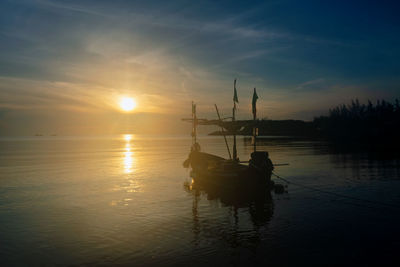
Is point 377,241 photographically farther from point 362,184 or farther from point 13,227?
point 13,227

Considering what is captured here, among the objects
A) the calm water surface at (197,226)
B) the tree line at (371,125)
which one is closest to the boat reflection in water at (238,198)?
the calm water surface at (197,226)

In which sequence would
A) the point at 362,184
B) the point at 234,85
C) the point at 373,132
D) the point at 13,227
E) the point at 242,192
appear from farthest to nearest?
→ the point at 373,132, the point at 234,85, the point at 362,184, the point at 242,192, the point at 13,227

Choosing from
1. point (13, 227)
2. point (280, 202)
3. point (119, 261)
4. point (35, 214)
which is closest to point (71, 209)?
point (35, 214)

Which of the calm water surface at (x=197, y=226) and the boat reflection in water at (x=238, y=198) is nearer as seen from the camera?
the calm water surface at (x=197, y=226)

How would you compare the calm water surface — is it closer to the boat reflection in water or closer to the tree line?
the boat reflection in water

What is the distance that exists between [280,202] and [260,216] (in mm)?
5546

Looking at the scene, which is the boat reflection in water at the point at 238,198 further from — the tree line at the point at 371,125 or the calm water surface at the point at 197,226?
the tree line at the point at 371,125

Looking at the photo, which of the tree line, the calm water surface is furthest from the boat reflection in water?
the tree line

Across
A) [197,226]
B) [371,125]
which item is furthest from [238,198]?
[371,125]

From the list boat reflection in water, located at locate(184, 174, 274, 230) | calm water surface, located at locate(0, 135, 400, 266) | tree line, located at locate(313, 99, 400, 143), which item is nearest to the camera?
calm water surface, located at locate(0, 135, 400, 266)

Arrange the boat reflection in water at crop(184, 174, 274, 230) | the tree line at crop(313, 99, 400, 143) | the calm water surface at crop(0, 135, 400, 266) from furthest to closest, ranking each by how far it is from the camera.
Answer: the tree line at crop(313, 99, 400, 143) → the boat reflection in water at crop(184, 174, 274, 230) → the calm water surface at crop(0, 135, 400, 266)

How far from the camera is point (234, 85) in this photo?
4244 centimetres

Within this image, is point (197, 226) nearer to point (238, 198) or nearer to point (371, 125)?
point (238, 198)

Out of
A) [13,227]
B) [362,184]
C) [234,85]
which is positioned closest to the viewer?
[13,227]
